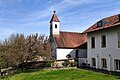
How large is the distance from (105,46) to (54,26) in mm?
19303

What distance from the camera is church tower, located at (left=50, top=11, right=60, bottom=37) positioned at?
4406 centimetres

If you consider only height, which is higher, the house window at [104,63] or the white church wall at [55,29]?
the white church wall at [55,29]

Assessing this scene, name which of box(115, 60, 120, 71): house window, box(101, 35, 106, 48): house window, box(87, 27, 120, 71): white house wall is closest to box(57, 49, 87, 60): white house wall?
box(87, 27, 120, 71): white house wall

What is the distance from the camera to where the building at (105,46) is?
25.1 m

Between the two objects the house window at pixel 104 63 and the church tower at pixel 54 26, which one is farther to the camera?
the church tower at pixel 54 26

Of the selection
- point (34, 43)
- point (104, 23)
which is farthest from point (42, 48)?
point (104, 23)

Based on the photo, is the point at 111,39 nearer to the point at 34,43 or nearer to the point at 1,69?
the point at 34,43

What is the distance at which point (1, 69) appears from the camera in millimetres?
34156

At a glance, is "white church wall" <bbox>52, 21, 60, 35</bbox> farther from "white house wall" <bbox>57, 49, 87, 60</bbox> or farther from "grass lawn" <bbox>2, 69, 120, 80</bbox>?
"grass lawn" <bbox>2, 69, 120, 80</bbox>

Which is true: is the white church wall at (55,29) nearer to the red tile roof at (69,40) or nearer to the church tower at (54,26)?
the church tower at (54,26)

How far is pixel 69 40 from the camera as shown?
1715 inches

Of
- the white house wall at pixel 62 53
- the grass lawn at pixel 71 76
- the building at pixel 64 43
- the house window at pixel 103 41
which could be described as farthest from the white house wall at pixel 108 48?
the white house wall at pixel 62 53

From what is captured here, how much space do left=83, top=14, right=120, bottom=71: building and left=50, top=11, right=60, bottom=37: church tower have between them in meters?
13.4

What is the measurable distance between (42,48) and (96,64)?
27.4ft
